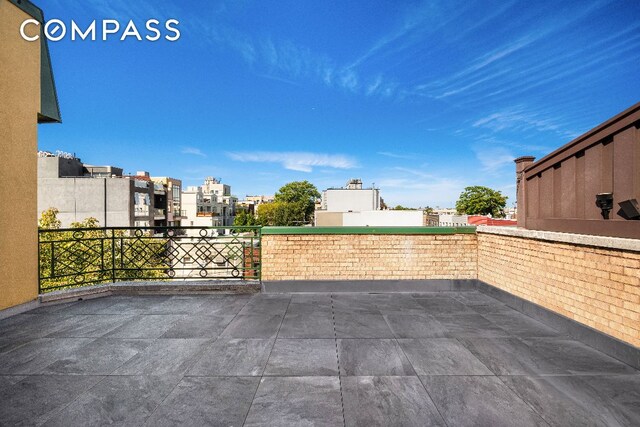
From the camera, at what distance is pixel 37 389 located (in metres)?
3.01

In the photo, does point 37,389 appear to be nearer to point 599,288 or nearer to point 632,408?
point 632,408

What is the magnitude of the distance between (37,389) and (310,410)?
2.88 m

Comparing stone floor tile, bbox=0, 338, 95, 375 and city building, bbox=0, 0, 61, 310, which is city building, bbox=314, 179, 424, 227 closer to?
city building, bbox=0, 0, 61, 310

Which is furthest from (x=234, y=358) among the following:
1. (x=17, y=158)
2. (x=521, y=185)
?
(x=521, y=185)

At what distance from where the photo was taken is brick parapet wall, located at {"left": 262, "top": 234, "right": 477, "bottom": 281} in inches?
259

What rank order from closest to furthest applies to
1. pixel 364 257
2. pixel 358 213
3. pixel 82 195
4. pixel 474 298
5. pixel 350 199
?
pixel 474 298, pixel 364 257, pixel 358 213, pixel 82 195, pixel 350 199

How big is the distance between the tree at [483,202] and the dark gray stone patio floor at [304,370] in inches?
3060

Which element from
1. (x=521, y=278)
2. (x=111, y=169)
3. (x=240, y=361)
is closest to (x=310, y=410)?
→ (x=240, y=361)

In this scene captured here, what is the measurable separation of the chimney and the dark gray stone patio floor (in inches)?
A: 86.5

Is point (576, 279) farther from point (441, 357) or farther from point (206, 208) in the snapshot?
point (206, 208)

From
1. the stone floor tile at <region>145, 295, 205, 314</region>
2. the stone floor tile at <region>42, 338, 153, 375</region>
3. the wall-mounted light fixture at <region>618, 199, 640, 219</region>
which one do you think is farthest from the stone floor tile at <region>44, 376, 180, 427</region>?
the wall-mounted light fixture at <region>618, 199, 640, 219</region>

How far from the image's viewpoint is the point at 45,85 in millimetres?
5672

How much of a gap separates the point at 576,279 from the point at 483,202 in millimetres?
78645

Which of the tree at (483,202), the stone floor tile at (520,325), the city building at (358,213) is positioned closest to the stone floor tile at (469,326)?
the stone floor tile at (520,325)
